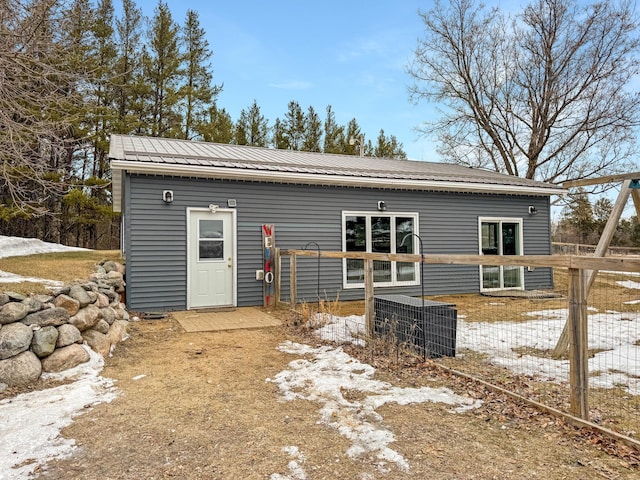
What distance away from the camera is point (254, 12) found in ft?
39.7

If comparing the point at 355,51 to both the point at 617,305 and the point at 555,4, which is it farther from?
the point at 617,305

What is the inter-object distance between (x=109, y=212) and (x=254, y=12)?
10464mm

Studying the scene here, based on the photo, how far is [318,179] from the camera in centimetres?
851

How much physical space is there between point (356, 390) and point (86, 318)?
312 centimetres

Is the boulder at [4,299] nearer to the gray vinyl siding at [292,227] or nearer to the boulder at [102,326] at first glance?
the boulder at [102,326]

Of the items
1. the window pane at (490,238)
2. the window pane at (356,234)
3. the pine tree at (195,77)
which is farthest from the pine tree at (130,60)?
the window pane at (490,238)

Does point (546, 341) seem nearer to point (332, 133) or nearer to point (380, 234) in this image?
point (380, 234)

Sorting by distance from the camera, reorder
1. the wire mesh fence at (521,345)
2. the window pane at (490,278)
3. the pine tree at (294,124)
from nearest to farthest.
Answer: the wire mesh fence at (521,345)
the window pane at (490,278)
the pine tree at (294,124)

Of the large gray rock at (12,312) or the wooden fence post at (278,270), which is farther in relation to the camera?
the wooden fence post at (278,270)

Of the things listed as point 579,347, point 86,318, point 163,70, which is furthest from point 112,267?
point 163,70

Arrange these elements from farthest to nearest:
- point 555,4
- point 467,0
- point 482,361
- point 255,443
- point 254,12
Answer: point 467,0 → point 555,4 → point 254,12 → point 482,361 → point 255,443

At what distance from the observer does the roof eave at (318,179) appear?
714cm

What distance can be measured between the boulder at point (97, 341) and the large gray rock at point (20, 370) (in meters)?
0.69

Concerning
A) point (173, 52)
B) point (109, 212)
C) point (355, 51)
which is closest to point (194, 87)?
point (173, 52)
